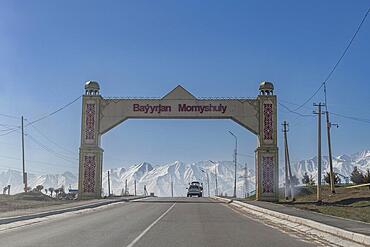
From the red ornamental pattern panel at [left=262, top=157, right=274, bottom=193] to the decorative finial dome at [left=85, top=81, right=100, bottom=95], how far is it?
16.4m

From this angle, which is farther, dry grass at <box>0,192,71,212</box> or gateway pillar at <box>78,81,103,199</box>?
gateway pillar at <box>78,81,103,199</box>

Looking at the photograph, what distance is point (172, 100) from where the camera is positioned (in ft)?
167

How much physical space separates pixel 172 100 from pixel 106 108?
238 inches

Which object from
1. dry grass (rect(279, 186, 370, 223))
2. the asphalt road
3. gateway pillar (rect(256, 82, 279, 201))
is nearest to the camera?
the asphalt road

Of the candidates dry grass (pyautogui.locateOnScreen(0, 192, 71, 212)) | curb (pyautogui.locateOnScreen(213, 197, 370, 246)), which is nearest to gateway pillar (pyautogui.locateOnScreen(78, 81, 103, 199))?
dry grass (pyautogui.locateOnScreen(0, 192, 71, 212))

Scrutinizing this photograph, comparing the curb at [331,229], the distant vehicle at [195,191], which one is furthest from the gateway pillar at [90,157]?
the distant vehicle at [195,191]

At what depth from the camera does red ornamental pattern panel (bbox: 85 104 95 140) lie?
50719 mm

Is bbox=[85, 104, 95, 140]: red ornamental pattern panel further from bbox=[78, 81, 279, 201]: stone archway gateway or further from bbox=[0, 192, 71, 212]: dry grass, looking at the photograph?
bbox=[0, 192, 71, 212]: dry grass

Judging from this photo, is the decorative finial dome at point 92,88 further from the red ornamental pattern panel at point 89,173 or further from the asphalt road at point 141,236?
the asphalt road at point 141,236

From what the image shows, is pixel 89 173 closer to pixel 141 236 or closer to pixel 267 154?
pixel 267 154

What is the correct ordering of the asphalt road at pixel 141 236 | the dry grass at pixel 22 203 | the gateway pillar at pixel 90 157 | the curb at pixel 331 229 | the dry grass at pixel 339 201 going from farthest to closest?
the gateway pillar at pixel 90 157 < the dry grass at pixel 339 201 < the dry grass at pixel 22 203 < the curb at pixel 331 229 < the asphalt road at pixel 141 236

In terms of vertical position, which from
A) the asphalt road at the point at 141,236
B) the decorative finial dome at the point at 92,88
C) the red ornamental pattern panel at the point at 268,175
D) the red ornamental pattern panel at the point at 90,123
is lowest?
the asphalt road at the point at 141,236

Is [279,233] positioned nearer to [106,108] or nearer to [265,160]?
[265,160]

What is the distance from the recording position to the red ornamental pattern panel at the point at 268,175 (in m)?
49.7
